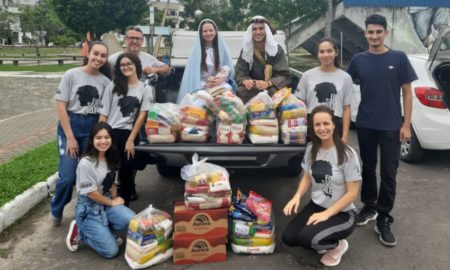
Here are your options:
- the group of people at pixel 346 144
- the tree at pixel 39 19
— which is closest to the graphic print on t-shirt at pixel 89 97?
the group of people at pixel 346 144

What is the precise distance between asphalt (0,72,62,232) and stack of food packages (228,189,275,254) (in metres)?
2.04

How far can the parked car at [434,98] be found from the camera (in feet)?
15.9

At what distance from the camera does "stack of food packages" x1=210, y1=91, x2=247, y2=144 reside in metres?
3.28

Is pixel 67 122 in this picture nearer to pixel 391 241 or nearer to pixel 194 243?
pixel 194 243

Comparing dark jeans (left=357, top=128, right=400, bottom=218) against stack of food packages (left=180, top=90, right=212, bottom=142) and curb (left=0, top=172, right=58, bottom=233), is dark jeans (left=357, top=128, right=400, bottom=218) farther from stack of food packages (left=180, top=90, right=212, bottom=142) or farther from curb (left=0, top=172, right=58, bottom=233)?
curb (left=0, top=172, right=58, bottom=233)

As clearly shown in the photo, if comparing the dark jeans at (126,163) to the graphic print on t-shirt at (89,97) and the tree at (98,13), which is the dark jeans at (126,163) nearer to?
the graphic print on t-shirt at (89,97)

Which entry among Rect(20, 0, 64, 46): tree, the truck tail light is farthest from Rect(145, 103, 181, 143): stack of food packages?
Rect(20, 0, 64, 46): tree

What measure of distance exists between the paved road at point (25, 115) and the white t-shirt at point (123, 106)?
8.59 feet

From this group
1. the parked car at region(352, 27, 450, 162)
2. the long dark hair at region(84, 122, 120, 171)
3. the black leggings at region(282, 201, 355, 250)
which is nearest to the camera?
the black leggings at region(282, 201, 355, 250)

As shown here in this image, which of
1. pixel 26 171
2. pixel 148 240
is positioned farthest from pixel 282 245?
pixel 26 171

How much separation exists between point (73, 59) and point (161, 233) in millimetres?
27790

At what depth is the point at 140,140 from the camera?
3650 millimetres

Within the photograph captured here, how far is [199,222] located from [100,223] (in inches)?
31.5

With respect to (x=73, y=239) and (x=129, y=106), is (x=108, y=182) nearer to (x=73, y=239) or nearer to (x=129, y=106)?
(x=73, y=239)
